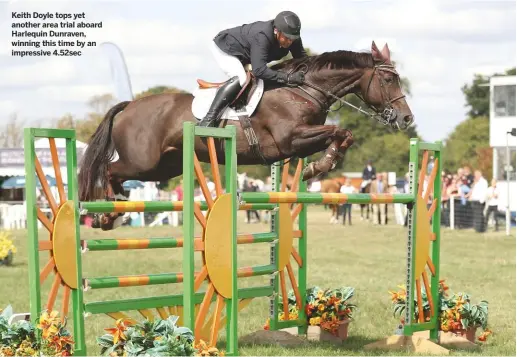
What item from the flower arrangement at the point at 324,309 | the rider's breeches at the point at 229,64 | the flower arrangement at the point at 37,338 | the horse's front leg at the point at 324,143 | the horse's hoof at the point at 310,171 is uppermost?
the rider's breeches at the point at 229,64

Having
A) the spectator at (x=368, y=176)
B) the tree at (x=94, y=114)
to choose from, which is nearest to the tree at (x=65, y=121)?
the tree at (x=94, y=114)

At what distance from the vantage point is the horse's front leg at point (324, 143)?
7430 millimetres

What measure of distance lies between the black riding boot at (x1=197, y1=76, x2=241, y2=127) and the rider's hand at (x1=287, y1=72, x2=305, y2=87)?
1.39ft

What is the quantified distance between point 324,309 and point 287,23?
7.66ft

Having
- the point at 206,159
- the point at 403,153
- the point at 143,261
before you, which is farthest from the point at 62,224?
the point at 403,153

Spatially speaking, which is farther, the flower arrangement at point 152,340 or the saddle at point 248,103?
the saddle at point 248,103

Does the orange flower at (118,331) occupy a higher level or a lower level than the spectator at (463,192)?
lower

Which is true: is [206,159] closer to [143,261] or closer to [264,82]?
[264,82]

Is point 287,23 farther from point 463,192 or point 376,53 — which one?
point 463,192

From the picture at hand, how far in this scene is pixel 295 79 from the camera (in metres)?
7.89

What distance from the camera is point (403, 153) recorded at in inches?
2254

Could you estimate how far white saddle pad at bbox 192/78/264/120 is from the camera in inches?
309

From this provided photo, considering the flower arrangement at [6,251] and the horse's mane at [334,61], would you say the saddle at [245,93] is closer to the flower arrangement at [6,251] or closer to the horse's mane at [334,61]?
the horse's mane at [334,61]

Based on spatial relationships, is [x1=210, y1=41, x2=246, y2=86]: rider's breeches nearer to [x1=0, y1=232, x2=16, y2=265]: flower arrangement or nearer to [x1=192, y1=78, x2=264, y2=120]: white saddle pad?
[x1=192, y1=78, x2=264, y2=120]: white saddle pad
